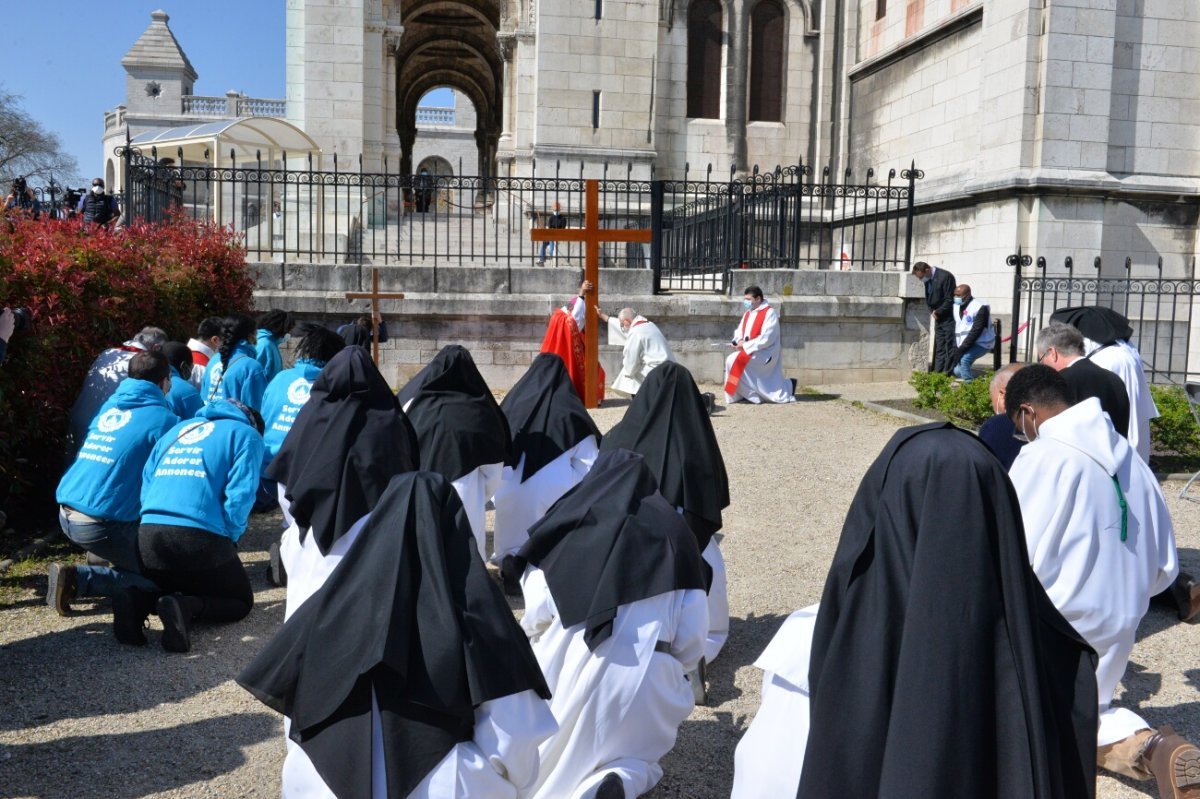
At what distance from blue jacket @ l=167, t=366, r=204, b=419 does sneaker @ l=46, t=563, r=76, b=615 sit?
1.40 m

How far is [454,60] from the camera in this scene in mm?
35844

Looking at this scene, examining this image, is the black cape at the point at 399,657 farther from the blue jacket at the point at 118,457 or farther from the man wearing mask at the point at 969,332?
the man wearing mask at the point at 969,332

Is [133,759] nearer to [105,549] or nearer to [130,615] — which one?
[130,615]

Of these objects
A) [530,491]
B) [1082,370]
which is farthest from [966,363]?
[530,491]

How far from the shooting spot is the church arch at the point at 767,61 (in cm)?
2267

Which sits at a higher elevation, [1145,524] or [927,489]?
[927,489]

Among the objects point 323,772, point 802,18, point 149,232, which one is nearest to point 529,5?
point 802,18

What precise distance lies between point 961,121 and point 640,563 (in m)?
16.9

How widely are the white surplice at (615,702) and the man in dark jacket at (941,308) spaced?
1222cm

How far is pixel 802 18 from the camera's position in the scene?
2280 centimetres

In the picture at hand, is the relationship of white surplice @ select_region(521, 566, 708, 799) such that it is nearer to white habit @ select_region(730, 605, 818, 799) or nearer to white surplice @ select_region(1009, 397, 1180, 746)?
white habit @ select_region(730, 605, 818, 799)

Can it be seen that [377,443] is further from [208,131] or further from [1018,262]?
[208,131]

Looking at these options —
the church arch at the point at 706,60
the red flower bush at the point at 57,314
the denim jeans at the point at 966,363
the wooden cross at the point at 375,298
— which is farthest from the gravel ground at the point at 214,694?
the church arch at the point at 706,60

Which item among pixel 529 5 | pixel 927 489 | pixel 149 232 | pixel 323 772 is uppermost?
pixel 529 5
